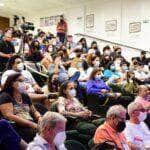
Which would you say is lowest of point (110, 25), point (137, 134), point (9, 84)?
point (137, 134)

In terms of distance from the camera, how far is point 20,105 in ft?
12.6

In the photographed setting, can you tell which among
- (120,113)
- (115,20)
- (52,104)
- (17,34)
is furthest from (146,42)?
(120,113)

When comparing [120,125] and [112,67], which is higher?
[112,67]

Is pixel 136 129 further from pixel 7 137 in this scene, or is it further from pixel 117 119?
pixel 7 137

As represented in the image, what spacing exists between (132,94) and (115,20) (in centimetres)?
691

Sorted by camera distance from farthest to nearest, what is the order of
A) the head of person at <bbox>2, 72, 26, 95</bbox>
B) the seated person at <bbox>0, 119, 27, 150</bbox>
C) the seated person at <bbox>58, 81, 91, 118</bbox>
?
1. the seated person at <bbox>58, 81, 91, 118</bbox>
2. the head of person at <bbox>2, 72, 26, 95</bbox>
3. the seated person at <bbox>0, 119, 27, 150</bbox>

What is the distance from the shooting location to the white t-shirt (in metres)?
4.09

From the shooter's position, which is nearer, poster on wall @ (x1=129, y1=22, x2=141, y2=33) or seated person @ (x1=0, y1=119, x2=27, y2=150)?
seated person @ (x1=0, y1=119, x2=27, y2=150)

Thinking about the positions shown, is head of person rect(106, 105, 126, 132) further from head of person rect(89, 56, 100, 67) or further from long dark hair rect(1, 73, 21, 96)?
head of person rect(89, 56, 100, 67)

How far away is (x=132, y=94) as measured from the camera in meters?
7.09

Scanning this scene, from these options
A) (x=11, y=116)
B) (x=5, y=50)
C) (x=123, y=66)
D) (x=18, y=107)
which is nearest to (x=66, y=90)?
(x=18, y=107)

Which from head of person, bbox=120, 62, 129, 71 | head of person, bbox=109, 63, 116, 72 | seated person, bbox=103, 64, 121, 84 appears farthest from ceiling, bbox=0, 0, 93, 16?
seated person, bbox=103, 64, 121, 84

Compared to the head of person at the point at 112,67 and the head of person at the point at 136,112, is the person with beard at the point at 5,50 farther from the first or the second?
the head of person at the point at 136,112

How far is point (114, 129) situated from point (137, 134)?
0.63 metres
